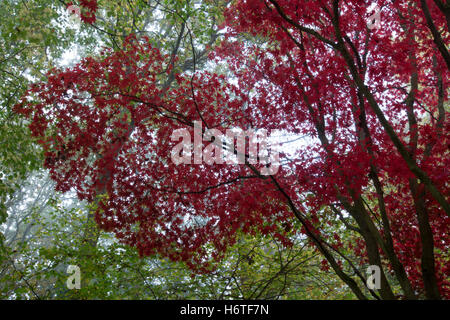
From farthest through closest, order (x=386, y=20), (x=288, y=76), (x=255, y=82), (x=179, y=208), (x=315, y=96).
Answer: (x=255, y=82), (x=179, y=208), (x=386, y=20), (x=288, y=76), (x=315, y=96)

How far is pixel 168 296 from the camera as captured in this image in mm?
6758

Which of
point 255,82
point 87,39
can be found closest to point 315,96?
point 255,82

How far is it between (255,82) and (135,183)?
3531 mm

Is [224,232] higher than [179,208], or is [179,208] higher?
[179,208]

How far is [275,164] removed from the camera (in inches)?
253

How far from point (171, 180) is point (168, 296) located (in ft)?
7.89

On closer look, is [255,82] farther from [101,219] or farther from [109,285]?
[109,285]

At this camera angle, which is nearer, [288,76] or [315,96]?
[315,96]

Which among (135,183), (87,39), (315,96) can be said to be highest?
(87,39)
